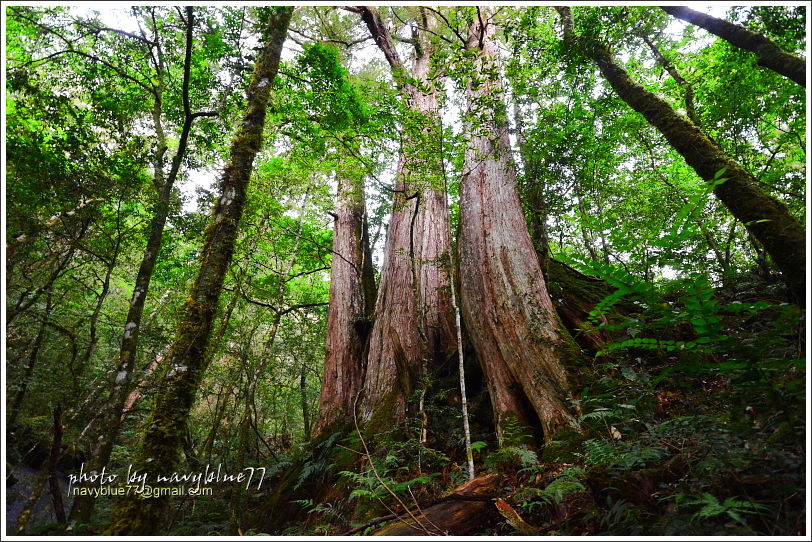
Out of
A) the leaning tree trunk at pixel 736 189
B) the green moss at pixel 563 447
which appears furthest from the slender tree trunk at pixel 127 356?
the leaning tree trunk at pixel 736 189

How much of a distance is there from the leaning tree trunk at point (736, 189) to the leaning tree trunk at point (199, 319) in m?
3.63

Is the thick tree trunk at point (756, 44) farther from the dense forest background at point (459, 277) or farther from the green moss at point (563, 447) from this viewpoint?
the green moss at point (563, 447)

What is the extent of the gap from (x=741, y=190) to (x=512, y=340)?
2.46 m

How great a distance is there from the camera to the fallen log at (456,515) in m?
2.44

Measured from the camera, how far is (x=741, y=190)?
10.7 ft

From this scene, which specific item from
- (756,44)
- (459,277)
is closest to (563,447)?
(459,277)

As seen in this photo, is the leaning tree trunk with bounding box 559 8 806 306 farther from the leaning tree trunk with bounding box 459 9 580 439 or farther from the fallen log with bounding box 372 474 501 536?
the fallen log with bounding box 372 474 501 536

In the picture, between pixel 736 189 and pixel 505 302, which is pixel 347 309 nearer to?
pixel 505 302

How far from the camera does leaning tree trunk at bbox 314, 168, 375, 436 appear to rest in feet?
20.2

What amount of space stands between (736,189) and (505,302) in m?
2.33

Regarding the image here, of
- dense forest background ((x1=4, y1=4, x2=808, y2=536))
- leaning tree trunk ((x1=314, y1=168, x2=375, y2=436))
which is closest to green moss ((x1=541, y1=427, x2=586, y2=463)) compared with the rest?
dense forest background ((x1=4, y1=4, x2=808, y2=536))

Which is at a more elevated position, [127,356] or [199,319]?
[199,319]

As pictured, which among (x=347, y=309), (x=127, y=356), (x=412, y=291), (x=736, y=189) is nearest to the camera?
(x=736, y=189)

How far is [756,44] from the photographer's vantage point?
331 cm
